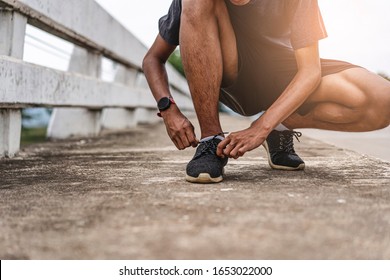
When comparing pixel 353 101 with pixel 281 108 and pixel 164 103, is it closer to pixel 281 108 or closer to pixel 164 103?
pixel 281 108

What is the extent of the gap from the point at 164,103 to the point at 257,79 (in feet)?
1.46

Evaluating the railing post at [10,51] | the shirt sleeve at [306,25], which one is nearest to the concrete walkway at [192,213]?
the railing post at [10,51]

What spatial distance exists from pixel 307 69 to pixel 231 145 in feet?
1.40

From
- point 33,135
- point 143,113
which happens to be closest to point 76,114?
point 33,135

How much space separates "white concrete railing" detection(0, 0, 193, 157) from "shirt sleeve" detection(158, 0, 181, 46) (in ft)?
2.45

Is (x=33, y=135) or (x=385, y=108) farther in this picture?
(x=33, y=135)

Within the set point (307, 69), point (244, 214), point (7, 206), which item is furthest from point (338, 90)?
point (7, 206)

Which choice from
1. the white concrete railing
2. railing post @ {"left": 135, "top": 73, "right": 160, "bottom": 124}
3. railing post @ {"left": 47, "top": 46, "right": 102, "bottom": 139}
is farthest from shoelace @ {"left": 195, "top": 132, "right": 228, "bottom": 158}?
railing post @ {"left": 135, "top": 73, "right": 160, "bottom": 124}

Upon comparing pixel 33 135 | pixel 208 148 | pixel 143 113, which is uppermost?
pixel 208 148

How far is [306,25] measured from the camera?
209 centimetres

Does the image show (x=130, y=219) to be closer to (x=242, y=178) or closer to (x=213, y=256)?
(x=213, y=256)

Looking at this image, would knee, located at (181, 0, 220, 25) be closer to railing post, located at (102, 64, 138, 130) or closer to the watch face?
the watch face

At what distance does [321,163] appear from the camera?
273cm

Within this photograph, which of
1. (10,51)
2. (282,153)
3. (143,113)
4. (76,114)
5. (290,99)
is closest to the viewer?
(290,99)
